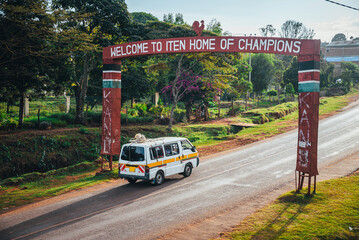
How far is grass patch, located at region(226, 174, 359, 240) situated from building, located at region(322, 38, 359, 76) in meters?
97.8

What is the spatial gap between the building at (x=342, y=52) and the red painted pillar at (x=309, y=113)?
96755 millimetres

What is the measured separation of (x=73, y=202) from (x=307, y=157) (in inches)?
387

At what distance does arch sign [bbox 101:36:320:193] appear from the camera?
12391 millimetres

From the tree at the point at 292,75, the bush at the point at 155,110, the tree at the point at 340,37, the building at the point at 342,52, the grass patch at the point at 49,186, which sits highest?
the tree at the point at 340,37

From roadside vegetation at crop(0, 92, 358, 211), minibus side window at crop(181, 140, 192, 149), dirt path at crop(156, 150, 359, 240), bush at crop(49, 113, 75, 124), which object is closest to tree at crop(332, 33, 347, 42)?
roadside vegetation at crop(0, 92, 358, 211)

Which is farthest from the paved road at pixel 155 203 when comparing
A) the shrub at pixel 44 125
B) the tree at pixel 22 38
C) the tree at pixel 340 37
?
the tree at pixel 340 37

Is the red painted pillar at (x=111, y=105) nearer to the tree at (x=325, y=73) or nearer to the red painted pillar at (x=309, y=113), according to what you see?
the red painted pillar at (x=309, y=113)

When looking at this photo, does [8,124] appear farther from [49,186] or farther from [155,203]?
[155,203]

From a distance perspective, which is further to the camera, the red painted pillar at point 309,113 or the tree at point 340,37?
the tree at point 340,37

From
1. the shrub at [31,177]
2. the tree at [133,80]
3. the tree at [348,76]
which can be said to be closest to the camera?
the shrub at [31,177]

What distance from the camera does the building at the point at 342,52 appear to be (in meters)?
99.1

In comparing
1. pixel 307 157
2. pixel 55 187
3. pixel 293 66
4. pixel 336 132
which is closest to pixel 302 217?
pixel 307 157

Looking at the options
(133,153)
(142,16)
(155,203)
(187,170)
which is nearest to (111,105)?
(133,153)

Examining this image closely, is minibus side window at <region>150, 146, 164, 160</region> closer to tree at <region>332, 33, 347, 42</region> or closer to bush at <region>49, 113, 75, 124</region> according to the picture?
bush at <region>49, 113, 75, 124</region>
